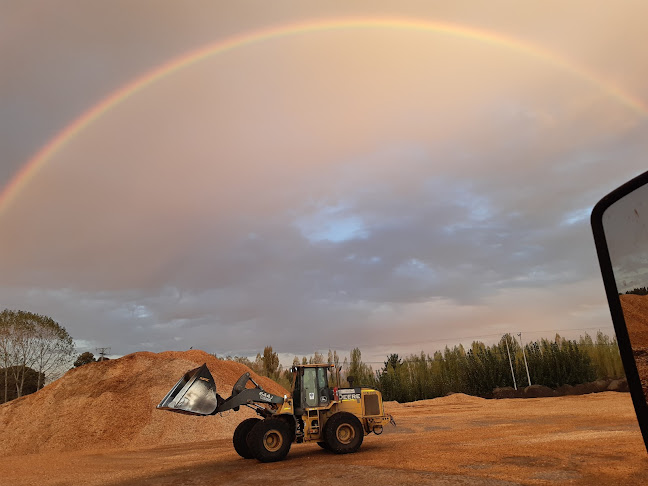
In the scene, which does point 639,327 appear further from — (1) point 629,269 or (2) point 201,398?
(2) point 201,398

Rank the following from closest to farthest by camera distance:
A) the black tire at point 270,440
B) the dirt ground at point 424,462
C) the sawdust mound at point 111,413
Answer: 1. the dirt ground at point 424,462
2. the black tire at point 270,440
3. the sawdust mound at point 111,413

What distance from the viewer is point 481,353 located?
45719mm

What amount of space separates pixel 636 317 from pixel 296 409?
13.4 meters

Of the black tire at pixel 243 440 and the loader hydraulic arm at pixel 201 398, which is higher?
the loader hydraulic arm at pixel 201 398

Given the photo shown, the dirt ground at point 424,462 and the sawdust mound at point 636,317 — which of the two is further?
the dirt ground at point 424,462

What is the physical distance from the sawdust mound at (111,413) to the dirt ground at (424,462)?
348cm

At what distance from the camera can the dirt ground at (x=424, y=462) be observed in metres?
10.1

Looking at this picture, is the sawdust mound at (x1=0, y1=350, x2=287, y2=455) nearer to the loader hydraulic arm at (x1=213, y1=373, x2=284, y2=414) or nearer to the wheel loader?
the loader hydraulic arm at (x1=213, y1=373, x2=284, y2=414)

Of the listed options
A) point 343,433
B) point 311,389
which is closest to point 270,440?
point 311,389

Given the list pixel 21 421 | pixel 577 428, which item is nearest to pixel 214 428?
pixel 21 421

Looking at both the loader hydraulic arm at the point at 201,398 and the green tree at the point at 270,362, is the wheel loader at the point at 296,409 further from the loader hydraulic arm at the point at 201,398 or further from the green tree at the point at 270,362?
the green tree at the point at 270,362

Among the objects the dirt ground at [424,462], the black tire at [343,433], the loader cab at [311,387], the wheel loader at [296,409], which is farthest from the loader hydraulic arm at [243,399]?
the black tire at [343,433]

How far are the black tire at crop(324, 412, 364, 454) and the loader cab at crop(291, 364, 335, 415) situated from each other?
677 millimetres

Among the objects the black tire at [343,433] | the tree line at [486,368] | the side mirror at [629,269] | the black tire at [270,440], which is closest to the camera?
the side mirror at [629,269]
